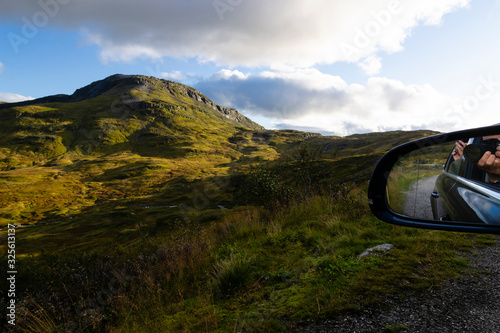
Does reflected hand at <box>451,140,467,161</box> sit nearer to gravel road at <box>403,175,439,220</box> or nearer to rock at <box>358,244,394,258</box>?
gravel road at <box>403,175,439,220</box>

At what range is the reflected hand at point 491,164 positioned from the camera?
154 centimetres

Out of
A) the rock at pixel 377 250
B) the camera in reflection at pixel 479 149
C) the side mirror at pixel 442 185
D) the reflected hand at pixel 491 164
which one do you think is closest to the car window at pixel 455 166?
the side mirror at pixel 442 185

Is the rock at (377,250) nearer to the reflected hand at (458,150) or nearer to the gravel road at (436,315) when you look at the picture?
the gravel road at (436,315)

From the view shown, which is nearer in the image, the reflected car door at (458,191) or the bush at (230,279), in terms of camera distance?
the reflected car door at (458,191)

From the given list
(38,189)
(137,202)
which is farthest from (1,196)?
(137,202)

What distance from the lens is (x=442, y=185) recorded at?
211 centimetres

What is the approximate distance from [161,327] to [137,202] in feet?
293

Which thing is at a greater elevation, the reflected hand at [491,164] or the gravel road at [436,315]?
the reflected hand at [491,164]

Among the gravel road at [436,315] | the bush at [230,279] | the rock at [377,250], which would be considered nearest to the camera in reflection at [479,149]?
the gravel road at [436,315]

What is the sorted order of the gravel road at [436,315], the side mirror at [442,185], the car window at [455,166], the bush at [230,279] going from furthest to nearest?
the bush at [230,279]
the gravel road at [436,315]
the car window at [455,166]
the side mirror at [442,185]

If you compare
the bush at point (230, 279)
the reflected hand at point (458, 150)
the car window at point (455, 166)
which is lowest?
the bush at point (230, 279)

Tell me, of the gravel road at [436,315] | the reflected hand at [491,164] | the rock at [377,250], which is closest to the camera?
the reflected hand at [491,164]

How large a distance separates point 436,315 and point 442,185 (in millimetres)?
2235

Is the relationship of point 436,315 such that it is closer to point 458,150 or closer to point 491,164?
point 458,150
